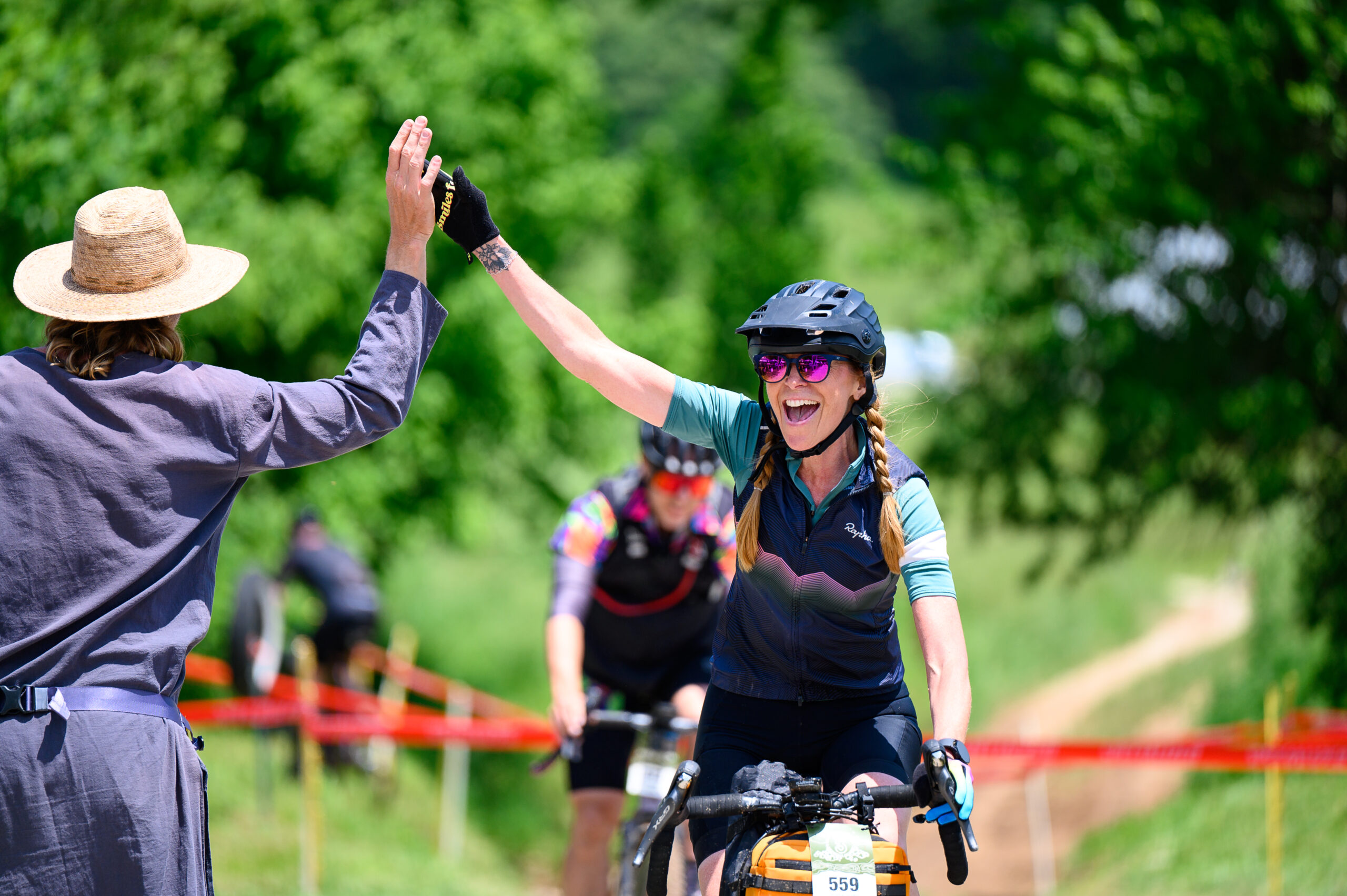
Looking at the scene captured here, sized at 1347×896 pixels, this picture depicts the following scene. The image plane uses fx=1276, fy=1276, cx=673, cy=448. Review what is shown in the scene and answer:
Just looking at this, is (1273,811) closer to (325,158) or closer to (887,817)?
(887,817)

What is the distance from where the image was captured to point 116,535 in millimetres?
2557

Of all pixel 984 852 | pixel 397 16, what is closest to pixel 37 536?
pixel 397 16

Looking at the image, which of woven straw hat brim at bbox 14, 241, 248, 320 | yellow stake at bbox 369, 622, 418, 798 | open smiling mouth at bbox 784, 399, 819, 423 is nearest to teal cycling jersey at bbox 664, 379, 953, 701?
open smiling mouth at bbox 784, 399, 819, 423

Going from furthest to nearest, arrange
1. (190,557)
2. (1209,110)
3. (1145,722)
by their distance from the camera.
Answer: (1145,722), (1209,110), (190,557)

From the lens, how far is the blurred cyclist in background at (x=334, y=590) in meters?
10.5

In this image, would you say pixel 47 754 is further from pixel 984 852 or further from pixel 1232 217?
pixel 984 852

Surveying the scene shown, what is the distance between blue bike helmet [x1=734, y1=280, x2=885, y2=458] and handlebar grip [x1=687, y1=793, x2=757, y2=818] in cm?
82

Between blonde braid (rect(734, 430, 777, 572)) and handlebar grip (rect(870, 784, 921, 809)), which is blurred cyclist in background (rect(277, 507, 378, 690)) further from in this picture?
handlebar grip (rect(870, 784, 921, 809))

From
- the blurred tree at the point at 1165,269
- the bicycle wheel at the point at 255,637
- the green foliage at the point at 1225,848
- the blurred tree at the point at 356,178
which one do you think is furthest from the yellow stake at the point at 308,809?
the blurred tree at the point at 1165,269

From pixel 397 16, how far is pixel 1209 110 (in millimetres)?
6934

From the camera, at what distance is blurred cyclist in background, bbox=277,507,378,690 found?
10.5 m

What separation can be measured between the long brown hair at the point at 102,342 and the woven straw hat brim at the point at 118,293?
30 millimetres

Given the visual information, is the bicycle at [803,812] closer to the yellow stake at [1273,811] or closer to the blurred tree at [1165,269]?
the yellow stake at [1273,811]

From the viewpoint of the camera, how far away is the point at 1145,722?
1409cm
